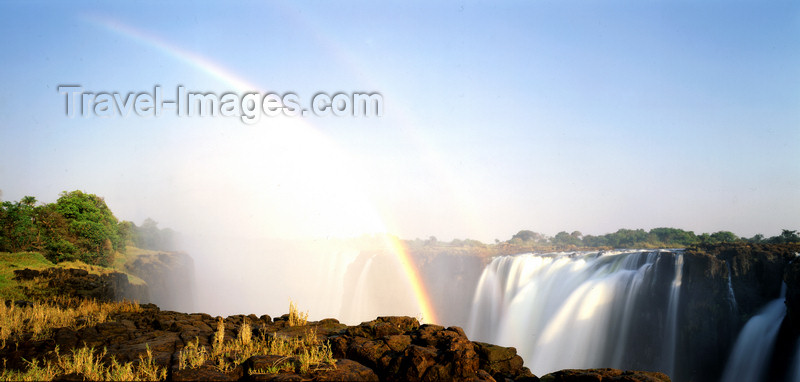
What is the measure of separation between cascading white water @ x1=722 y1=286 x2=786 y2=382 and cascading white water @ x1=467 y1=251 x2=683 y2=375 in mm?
3171

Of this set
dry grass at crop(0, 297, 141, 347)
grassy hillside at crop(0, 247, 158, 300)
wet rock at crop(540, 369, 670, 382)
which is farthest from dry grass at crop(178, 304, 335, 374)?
grassy hillside at crop(0, 247, 158, 300)

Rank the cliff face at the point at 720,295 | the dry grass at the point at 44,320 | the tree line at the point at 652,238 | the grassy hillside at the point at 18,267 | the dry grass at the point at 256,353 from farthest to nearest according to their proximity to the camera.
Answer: the tree line at the point at 652,238, the grassy hillside at the point at 18,267, the cliff face at the point at 720,295, the dry grass at the point at 44,320, the dry grass at the point at 256,353

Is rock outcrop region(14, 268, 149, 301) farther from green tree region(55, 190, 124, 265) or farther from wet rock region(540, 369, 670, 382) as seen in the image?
wet rock region(540, 369, 670, 382)

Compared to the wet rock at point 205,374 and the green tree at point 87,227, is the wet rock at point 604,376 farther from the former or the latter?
the green tree at point 87,227

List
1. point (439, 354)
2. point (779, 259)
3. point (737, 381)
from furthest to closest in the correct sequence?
point (779, 259), point (737, 381), point (439, 354)

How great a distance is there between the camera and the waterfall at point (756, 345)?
1642 centimetres

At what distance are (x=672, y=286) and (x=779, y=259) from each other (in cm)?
473

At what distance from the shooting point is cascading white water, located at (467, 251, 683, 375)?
2202 centimetres

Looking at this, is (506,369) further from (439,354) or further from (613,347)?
(613,347)

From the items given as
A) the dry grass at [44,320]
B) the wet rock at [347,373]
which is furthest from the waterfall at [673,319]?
the dry grass at [44,320]

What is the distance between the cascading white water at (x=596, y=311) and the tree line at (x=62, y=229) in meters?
34.4

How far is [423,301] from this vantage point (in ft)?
205

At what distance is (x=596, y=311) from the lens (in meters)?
24.3

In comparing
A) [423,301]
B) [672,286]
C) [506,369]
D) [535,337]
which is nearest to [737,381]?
[672,286]
